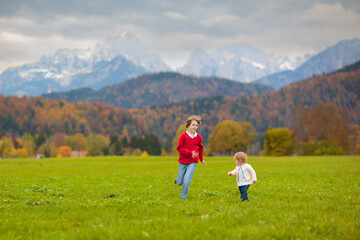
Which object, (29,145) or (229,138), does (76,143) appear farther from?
(229,138)

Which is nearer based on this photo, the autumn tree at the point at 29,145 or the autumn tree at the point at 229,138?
the autumn tree at the point at 229,138

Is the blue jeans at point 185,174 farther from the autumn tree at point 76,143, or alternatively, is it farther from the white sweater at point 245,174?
the autumn tree at point 76,143

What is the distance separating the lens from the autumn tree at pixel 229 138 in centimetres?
13600

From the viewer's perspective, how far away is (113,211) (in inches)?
411

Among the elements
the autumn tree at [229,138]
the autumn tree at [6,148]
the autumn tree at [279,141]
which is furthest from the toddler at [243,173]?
the autumn tree at [6,148]

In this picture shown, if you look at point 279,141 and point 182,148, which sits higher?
point 182,148

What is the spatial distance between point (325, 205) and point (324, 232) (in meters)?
4.32

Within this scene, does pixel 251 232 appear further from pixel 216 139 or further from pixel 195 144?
pixel 216 139

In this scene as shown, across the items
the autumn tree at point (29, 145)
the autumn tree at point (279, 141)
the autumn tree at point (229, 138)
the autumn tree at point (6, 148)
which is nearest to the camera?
the autumn tree at point (279, 141)

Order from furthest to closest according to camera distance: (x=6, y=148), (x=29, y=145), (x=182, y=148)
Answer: (x=29, y=145)
(x=6, y=148)
(x=182, y=148)

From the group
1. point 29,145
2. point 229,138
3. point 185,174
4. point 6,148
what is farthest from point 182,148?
point 29,145

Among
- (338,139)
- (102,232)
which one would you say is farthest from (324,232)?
(338,139)

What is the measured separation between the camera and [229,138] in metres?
136

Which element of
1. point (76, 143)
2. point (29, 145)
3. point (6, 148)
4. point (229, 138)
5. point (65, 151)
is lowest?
point (65, 151)
